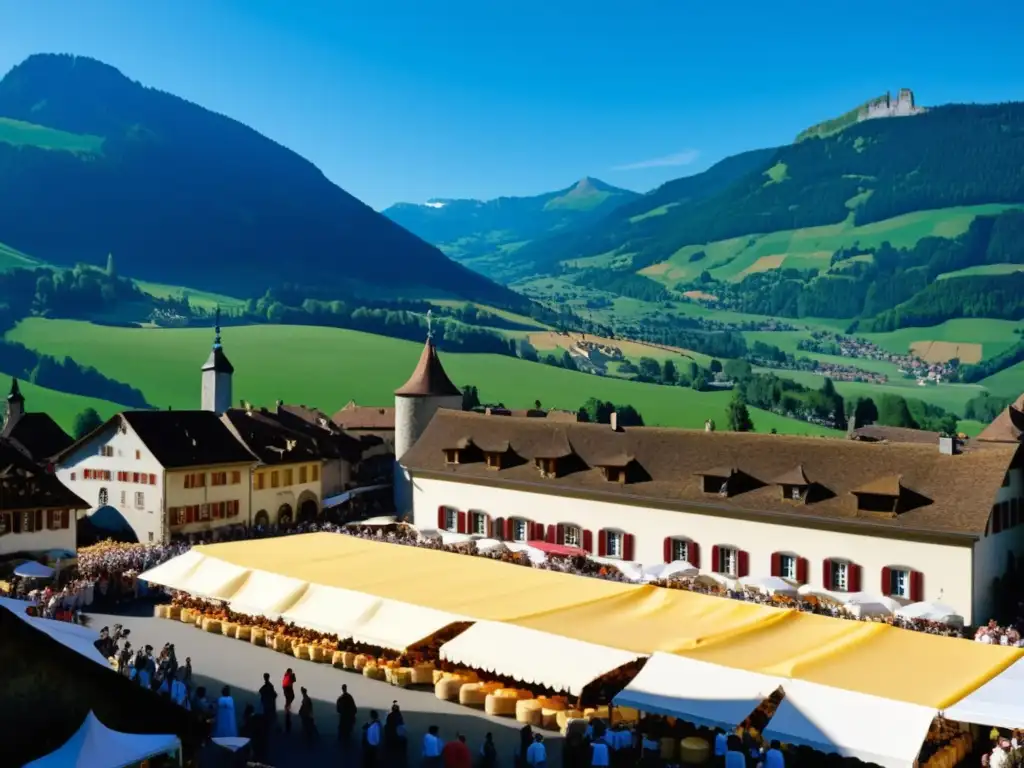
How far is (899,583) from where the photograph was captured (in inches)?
1313

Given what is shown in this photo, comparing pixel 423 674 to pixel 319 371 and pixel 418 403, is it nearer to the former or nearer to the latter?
pixel 418 403

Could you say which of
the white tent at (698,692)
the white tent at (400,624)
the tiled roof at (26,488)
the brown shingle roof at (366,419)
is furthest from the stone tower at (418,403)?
the white tent at (698,692)

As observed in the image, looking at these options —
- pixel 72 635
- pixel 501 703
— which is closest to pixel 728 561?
pixel 501 703

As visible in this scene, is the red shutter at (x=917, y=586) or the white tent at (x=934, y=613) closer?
the white tent at (x=934, y=613)

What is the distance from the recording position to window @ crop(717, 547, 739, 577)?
1463 inches

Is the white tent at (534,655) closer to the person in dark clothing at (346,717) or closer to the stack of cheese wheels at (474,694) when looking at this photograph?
the stack of cheese wheels at (474,694)

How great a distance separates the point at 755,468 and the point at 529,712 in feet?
59.1

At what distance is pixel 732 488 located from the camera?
124ft

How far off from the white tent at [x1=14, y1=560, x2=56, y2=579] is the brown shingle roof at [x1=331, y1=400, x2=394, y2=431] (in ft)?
157

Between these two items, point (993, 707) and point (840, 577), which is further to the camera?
point (840, 577)

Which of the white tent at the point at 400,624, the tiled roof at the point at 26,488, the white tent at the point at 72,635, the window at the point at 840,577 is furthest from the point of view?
the tiled roof at the point at 26,488

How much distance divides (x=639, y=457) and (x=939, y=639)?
1932cm

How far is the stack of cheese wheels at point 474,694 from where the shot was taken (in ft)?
81.2

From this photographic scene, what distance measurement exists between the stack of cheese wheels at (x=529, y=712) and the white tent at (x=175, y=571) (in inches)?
565
